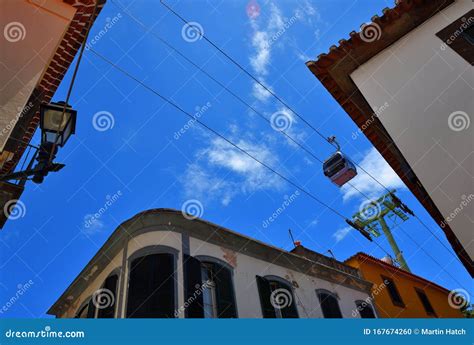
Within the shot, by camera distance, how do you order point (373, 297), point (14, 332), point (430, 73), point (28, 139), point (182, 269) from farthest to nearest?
point (373, 297), point (182, 269), point (28, 139), point (430, 73), point (14, 332)

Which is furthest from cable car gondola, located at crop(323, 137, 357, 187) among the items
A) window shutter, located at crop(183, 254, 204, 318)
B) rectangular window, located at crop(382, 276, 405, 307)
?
rectangular window, located at crop(382, 276, 405, 307)

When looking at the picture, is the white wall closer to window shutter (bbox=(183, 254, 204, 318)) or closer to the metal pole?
window shutter (bbox=(183, 254, 204, 318))

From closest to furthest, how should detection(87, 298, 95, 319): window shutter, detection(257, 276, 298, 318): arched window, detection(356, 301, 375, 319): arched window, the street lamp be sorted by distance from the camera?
1. the street lamp
2. detection(87, 298, 95, 319): window shutter
3. detection(257, 276, 298, 318): arched window
4. detection(356, 301, 375, 319): arched window

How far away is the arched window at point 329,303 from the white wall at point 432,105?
7704mm

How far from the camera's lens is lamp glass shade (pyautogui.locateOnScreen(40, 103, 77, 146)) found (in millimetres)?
4574

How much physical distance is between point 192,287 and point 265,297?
2.99 m

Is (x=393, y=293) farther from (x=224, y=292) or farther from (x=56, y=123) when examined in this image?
(x=56, y=123)

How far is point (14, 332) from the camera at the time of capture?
15.3 feet

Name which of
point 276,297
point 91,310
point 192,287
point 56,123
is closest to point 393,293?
point 276,297

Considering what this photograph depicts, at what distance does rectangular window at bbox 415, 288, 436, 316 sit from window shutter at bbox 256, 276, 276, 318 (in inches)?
Answer: 475

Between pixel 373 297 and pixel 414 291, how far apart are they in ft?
15.5

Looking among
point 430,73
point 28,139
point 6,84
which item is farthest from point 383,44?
point 28,139

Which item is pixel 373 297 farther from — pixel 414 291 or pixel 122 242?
pixel 122 242

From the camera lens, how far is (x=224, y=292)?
10375 mm
